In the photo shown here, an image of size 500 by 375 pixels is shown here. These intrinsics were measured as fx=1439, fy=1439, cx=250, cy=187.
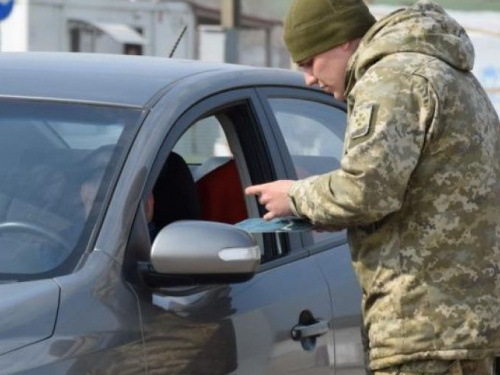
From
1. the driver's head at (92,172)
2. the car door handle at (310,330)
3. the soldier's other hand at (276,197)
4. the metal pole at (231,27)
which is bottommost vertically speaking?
the car door handle at (310,330)

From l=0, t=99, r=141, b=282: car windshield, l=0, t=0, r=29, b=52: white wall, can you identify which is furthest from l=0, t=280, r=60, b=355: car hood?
l=0, t=0, r=29, b=52: white wall

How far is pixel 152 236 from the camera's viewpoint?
4.17 metres

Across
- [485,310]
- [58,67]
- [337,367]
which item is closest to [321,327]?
[337,367]

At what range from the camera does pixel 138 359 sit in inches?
131

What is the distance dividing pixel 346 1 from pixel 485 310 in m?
0.84

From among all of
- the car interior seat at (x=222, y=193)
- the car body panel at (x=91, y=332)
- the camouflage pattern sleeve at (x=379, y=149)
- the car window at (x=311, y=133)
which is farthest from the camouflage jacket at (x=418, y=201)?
the car interior seat at (x=222, y=193)

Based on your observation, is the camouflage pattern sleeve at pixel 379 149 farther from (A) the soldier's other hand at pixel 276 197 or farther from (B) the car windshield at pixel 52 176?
(B) the car windshield at pixel 52 176

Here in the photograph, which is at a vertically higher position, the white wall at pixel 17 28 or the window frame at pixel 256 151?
the white wall at pixel 17 28

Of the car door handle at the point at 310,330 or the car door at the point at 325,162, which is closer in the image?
the car door handle at the point at 310,330

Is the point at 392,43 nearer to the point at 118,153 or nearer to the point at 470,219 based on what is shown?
the point at 470,219

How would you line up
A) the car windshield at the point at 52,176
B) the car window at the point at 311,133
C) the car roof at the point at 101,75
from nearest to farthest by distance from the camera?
1. the car windshield at the point at 52,176
2. the car roof at the point at 101,75
3. the car window at the point at 311,133

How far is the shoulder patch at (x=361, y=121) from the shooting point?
10.7 feet

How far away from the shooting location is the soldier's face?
3541 mm

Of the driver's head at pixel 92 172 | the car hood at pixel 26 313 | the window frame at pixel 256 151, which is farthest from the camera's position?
the window frame at pixel 256 151
